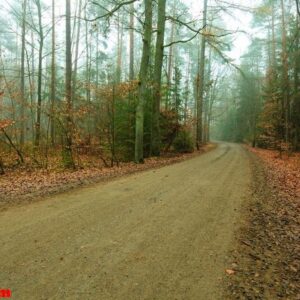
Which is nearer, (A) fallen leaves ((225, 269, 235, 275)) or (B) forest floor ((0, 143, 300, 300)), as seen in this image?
(B) forest floor ((0, 143, 300, 300))

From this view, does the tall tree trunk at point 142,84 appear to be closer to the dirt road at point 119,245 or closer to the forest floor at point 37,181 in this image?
the forest floor at point 37,181

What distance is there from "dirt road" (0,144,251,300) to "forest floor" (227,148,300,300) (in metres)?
0.22

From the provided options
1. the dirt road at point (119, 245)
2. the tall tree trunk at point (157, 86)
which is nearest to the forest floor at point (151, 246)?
the dirt road at point (119, 245)

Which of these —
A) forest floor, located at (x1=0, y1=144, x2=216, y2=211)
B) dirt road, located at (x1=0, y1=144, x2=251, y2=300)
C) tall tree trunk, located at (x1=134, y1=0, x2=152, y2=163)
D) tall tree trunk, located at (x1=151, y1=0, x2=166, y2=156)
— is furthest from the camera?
tall tree trunk, located at (x1=151, y1=0, x2=166, y2=156)

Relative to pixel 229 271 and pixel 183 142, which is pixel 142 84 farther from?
pixel 229 271

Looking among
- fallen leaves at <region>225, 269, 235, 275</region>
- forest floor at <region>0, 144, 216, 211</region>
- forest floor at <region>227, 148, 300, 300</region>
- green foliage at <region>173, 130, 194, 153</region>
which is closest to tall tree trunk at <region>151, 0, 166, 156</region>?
green foliage at <region>173, 130, 194, 153</region>

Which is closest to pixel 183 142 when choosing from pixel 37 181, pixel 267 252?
pixel 37 181

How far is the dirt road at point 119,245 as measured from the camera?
3.21 meters

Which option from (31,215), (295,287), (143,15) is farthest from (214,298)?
(143,15)

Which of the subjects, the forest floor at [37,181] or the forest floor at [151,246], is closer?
the forest floor at [151,246]

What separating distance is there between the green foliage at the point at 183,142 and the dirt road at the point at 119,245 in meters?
14.6

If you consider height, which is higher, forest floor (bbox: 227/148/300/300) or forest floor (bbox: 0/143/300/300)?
forest floor (bbox: 0/143/300/300)

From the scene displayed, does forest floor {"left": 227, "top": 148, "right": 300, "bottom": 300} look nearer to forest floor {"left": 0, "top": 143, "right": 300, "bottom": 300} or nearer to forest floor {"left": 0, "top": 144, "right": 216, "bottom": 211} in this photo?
forest floor {"left": 0, "top": 143, "right": 300, "bottom": 300}

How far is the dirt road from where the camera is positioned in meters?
3.21
